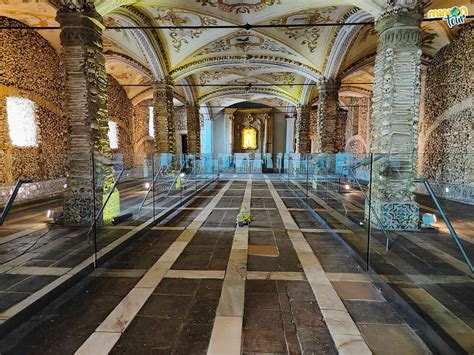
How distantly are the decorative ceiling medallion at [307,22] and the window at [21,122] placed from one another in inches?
367

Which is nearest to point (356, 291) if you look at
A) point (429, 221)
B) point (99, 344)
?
point (99, 344)

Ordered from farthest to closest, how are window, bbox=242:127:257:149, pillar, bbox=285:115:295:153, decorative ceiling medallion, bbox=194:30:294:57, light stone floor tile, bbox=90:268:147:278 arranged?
window, bbox=242:127:257:149 → pillar, bbox=285:115:295:153 → decorative ceiling medallion, bbox=194:30:294:57 → light stone floor tile, bbox=90:268:147:278

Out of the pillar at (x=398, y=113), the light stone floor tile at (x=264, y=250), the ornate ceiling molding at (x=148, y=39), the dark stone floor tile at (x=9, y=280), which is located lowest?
the light stone floor tile at (x=264, y=250)

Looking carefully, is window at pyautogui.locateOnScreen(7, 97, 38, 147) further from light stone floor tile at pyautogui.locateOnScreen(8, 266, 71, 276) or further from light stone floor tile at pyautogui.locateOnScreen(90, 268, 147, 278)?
light stone floor tile at pyautogui.locateOnScreen(90, 268, 147, 278)

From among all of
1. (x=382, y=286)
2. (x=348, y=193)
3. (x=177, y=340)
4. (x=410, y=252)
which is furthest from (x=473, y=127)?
(x=177, y=340)

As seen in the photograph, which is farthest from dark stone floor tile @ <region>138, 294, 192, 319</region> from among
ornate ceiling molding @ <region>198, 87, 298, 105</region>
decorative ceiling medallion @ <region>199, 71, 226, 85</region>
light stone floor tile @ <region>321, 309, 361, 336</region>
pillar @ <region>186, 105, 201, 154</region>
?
ornate ceiling molding @ <region>198, 87, 298, 105</region>

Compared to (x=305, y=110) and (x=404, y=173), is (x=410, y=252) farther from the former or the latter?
(x=305, y=110)

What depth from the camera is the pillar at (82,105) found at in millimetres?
4934

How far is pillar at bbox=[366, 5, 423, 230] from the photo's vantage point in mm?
4832

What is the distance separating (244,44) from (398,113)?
758 centimetres

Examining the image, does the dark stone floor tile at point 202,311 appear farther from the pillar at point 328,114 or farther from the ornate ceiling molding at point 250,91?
the ornate ceiling molding at point 250,91

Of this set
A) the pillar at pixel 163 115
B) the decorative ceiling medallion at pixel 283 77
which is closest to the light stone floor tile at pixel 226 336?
the pillar at pixel 163 115

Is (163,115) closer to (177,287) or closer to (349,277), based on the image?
(177,287)

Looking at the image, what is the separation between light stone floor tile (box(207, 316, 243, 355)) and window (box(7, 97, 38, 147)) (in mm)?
10107
